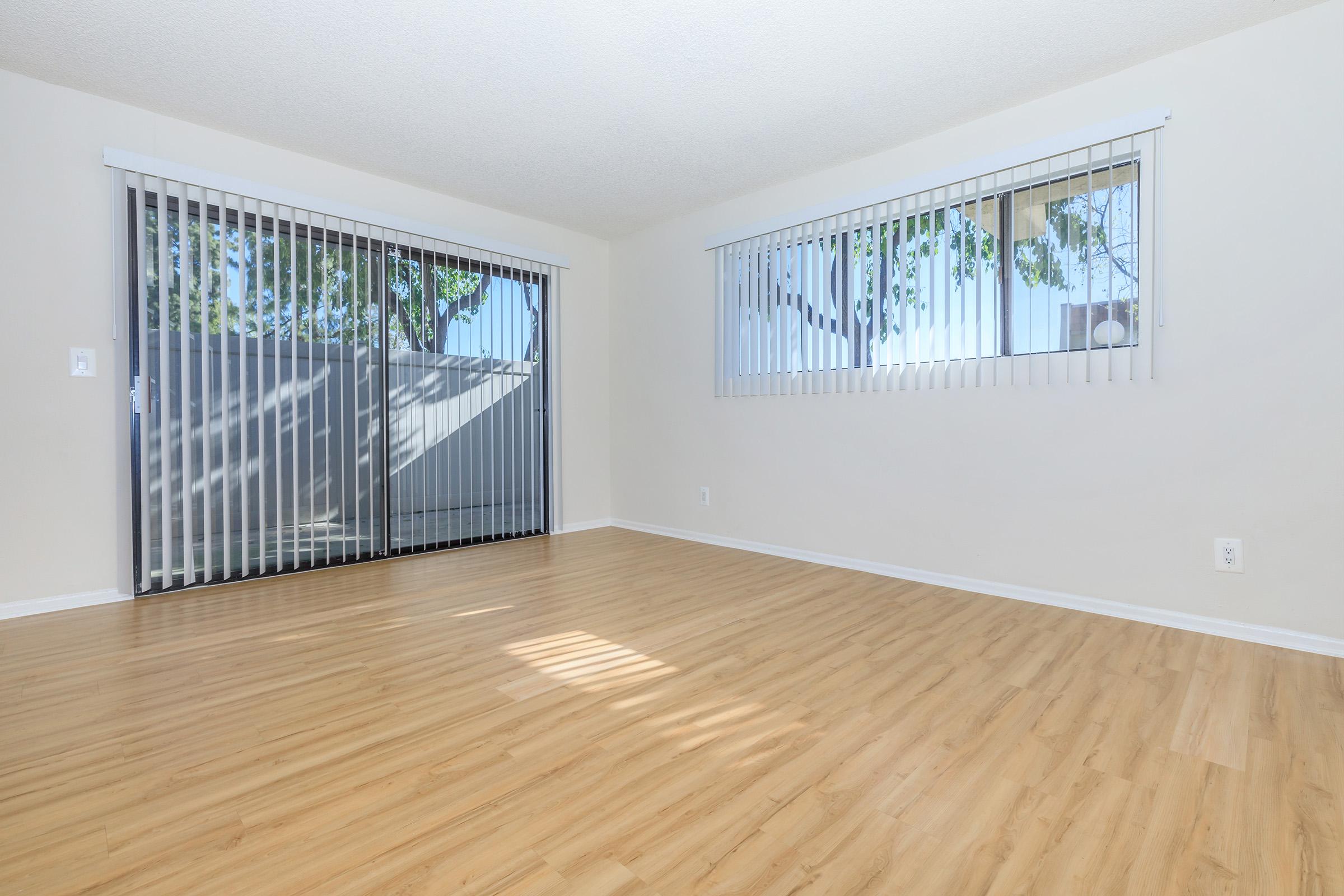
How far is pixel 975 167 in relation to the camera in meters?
3.36

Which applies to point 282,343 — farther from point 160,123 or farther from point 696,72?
point 696,72

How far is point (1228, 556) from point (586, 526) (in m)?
4.22

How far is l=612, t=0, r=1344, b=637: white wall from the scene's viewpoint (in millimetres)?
2469

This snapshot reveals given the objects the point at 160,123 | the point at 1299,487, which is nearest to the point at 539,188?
the point at 160,123

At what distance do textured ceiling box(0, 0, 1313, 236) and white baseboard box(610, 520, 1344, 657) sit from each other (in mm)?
2511

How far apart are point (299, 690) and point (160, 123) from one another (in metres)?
3.17

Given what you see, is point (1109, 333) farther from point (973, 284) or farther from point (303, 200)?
point (303, 200)

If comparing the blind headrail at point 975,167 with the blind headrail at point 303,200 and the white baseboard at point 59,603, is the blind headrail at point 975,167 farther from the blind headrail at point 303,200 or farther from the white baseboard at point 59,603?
the white baseboard at point 59,603

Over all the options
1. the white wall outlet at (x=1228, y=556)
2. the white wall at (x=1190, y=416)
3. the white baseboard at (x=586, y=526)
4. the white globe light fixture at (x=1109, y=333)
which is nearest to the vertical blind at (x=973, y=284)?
the white globe light fixture at (x=1109, y=333)

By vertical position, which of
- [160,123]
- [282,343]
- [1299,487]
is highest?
[160,123]

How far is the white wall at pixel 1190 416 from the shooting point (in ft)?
8.10

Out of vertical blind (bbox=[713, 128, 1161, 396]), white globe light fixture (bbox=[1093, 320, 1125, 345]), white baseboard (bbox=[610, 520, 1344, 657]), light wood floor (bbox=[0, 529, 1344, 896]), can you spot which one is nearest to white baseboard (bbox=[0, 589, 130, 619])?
light wood floor (bbox=[0, 529, 1344, 896])

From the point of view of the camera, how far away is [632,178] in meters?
4.21

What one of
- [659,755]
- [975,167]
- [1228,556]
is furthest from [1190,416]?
[659,755]
